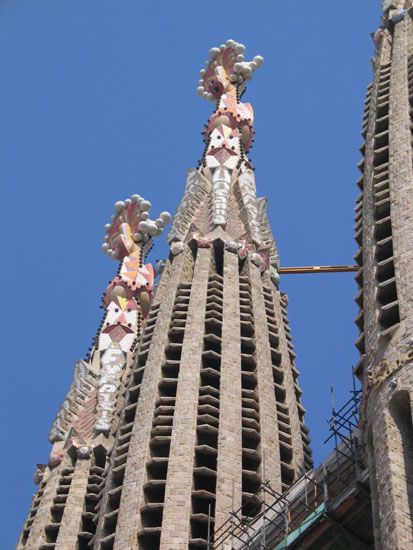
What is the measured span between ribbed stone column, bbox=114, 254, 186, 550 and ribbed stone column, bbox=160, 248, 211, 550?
2.75ft

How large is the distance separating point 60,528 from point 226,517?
9.61 metres

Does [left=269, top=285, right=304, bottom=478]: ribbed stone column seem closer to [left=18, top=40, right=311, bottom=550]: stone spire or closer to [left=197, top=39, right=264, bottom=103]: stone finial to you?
[left=18, top=40, right=311, bottom=550]: stone spire

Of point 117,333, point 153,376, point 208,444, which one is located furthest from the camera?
point 117,333

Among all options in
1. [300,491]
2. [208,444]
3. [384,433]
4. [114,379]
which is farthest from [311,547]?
[114,379]

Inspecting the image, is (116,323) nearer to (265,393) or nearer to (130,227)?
(130,227)

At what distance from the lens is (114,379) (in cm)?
6956

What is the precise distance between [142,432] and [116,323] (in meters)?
17.9

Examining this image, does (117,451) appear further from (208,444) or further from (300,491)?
(300,491)

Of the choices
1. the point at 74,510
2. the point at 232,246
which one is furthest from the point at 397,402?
the point at 232,246

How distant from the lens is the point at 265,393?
59438 mm

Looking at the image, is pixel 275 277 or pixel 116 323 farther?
pixel 116 323

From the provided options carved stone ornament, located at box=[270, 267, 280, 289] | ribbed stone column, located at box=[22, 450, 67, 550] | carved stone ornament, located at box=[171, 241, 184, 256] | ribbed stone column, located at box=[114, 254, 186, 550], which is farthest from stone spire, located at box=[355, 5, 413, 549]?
ribbed stone column, located at box=[22, 450, 67, 550]

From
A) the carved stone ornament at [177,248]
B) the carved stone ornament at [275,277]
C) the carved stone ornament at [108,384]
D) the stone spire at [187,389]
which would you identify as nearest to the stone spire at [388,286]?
the stone spire at [187,389]

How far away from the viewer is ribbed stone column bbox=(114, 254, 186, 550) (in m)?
51.4
